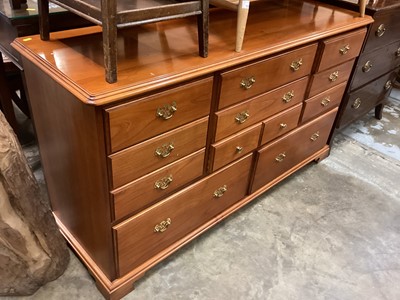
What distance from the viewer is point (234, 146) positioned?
1449mm

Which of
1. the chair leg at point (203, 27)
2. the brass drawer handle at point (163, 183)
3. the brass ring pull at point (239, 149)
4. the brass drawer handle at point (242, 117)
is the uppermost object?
the chair leg at point (203, 27)

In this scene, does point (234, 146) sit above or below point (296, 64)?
below

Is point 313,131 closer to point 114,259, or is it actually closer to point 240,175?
point 240,175

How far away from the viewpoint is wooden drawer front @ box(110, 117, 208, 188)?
1050 mm

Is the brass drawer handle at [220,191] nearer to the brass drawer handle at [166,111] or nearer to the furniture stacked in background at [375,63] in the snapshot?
the brass drawer handle at [166,111]

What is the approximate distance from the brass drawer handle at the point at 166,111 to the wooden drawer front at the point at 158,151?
7cm

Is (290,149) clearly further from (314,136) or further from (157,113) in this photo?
(157,113)

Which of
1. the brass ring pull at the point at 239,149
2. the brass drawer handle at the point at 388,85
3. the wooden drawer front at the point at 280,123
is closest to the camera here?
the brass ring pull at the point at 239,149

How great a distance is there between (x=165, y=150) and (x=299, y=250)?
882 mm

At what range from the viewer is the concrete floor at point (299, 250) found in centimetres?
144

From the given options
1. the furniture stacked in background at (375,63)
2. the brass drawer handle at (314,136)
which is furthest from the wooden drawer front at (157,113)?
the furniture stacked in background at (375,63)

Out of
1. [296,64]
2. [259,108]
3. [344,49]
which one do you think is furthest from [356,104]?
[259,108]

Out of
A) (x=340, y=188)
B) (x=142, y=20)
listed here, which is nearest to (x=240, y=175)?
(x=340, y=188)

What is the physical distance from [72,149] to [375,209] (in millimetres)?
A: 1588
